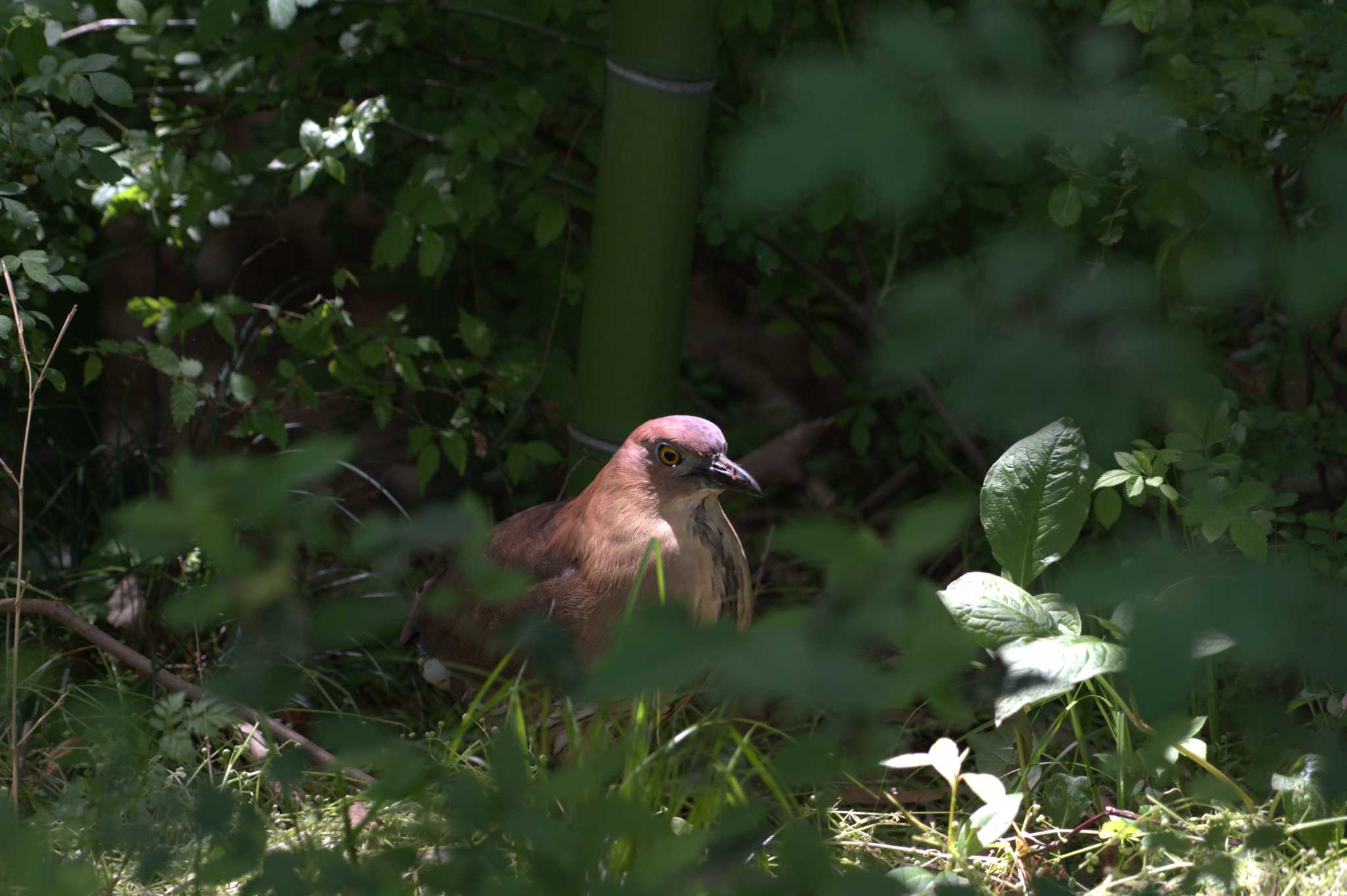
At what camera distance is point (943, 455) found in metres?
3.61

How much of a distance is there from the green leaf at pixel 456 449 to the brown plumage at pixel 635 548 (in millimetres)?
423

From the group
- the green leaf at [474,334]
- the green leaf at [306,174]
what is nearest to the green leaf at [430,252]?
the green leaf at [474,334]

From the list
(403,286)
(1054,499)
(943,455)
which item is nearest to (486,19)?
(403,286)

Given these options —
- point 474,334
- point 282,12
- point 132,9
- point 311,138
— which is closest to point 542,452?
point 474,334

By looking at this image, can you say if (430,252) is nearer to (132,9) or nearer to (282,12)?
(282,12)

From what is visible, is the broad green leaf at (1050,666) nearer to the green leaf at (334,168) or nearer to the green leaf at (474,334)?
the green leaf at (474,334)

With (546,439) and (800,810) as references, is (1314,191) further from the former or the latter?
(546,439)

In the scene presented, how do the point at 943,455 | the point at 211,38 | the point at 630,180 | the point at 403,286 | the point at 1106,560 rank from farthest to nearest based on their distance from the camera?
the point at 403,286
the point at 943,455
the point at 630,180
the point at 211,38
the point at 1106,560

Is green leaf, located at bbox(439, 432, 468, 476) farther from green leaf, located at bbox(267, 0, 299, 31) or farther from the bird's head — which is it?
green leaf, located at bbox(267, 0, 299, 31)

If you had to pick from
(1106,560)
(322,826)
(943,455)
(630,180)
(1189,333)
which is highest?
(1189,333)

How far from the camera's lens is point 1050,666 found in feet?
6.17

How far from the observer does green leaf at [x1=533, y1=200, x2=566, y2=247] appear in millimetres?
3260

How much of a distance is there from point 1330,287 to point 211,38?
2.44 metres

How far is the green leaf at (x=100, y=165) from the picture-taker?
2.53 metres
